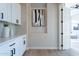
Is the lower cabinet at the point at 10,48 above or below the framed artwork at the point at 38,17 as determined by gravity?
below

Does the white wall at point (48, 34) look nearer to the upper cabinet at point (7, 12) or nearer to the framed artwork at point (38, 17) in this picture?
the framed artwork at point (38, 17)

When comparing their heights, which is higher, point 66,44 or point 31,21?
point 31,21

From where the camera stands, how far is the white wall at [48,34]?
6.83 m

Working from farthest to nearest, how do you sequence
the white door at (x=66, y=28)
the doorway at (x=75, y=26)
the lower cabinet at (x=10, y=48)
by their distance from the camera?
the white door at (x=66, y=28)
the doorway at (x=75, y=26)
the lower cabinet at (x=10, y=48)

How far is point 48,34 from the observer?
689 centimetres

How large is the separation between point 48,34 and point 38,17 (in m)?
0.88

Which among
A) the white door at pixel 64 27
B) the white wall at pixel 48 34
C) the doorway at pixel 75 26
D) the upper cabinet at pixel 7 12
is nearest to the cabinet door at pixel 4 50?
the upper cabinet at pixel 7 12

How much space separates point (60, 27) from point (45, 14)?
0.89m

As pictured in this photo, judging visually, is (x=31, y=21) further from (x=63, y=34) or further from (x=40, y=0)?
(x=40, y=0)

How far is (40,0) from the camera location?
1371mm

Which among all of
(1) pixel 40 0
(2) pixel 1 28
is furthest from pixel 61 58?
(2) pixel 1 28

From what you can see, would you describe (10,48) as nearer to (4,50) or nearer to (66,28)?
(4,50)

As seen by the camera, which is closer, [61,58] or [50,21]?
[61,58]

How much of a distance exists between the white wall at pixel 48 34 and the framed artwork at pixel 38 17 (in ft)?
0.67
